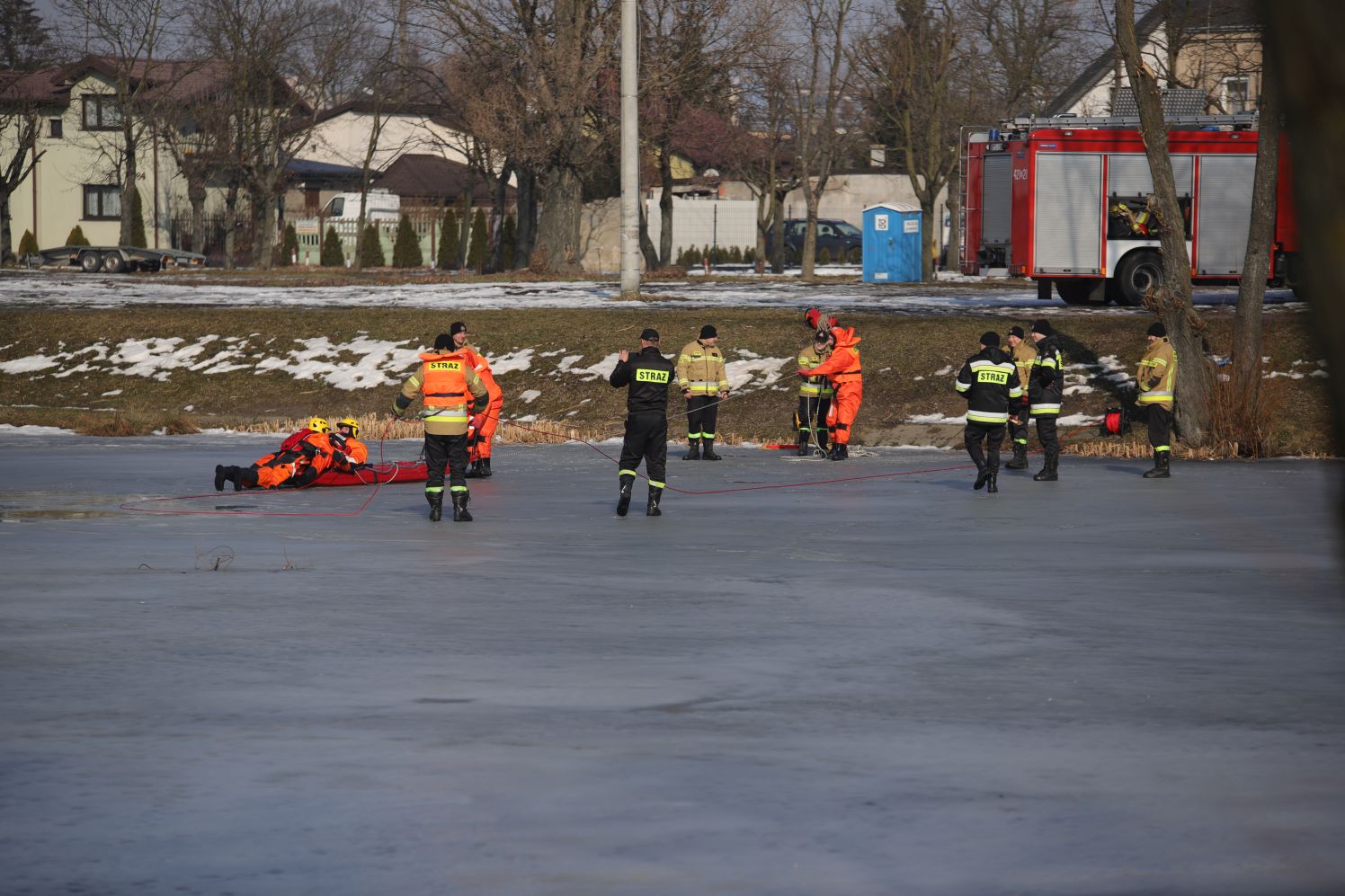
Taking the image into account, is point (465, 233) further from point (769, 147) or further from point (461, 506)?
point (461, 506)

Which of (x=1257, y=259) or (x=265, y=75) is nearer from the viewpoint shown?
(x=1257, y=259)

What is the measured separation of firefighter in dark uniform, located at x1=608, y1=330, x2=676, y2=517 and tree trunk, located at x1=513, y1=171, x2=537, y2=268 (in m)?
39.9

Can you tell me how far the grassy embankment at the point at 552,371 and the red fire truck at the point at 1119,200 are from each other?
3.02 m

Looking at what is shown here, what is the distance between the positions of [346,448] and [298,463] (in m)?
0.54

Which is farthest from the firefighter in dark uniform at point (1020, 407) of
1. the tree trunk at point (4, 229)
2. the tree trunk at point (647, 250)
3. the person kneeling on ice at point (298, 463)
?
the tree trunk at point (4, 229)

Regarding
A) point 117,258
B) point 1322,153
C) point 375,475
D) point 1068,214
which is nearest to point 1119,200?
point 1068,214

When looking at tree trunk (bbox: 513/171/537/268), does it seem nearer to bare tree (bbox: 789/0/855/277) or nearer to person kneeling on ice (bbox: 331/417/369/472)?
bare tree (bbox: 789/0/855/277)

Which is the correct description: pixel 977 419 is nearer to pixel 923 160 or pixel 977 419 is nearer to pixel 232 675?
pixel 232 675

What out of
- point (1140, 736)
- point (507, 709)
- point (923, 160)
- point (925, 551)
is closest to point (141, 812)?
point (507, 709)

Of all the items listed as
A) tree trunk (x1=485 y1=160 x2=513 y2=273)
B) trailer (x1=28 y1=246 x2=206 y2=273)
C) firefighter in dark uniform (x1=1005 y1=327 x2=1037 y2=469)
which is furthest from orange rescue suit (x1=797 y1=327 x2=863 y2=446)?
trailer (x1=28 y1=246 x2=206 y2=273)

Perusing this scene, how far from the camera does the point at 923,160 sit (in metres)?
51.6

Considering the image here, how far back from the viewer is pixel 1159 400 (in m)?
19.1

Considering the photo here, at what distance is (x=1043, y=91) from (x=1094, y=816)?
5529 cm

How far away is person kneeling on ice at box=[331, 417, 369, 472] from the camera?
1822 centimetres
